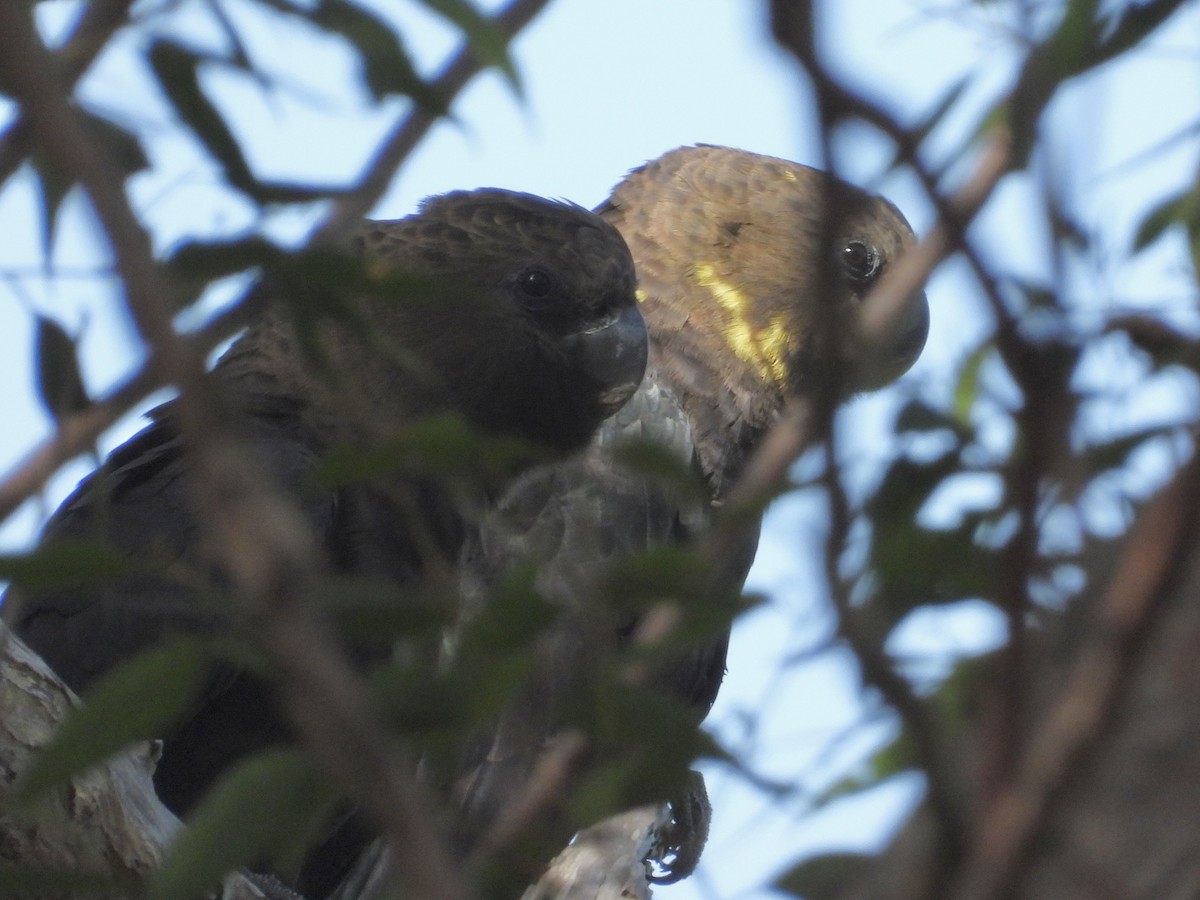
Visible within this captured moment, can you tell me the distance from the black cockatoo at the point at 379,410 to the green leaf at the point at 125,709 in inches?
54.0

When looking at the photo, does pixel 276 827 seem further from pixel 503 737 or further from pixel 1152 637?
pixel 503 737

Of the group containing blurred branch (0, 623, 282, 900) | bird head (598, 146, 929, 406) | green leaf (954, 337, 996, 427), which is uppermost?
green leaf (954, 337, 996, 427)

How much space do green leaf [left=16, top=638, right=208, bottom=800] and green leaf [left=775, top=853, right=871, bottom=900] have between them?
37 centimetres

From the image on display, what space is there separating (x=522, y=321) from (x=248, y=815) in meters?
2.17

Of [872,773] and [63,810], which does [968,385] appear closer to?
[872,773]

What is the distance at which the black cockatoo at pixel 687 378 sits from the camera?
2.78m

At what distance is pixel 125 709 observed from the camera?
861 mm

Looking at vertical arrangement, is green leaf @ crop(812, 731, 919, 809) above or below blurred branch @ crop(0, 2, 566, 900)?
below

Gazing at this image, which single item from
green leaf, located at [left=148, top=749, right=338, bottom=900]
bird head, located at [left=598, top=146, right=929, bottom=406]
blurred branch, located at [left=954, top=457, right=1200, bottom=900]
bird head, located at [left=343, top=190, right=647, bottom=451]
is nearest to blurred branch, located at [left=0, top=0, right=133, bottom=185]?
green leaf, located at [left=148, top=749, right=338, bottom=900]

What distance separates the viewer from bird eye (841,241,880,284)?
3.94 m

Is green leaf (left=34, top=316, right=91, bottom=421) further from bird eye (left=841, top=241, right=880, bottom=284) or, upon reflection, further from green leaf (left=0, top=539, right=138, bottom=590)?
bird eye (left=841, top=241, right=880, bottom=284)

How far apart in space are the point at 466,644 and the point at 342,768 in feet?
0.83

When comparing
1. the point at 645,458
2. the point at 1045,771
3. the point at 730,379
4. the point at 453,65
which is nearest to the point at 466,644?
the point at 645,458

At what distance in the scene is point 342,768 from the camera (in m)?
0.61
